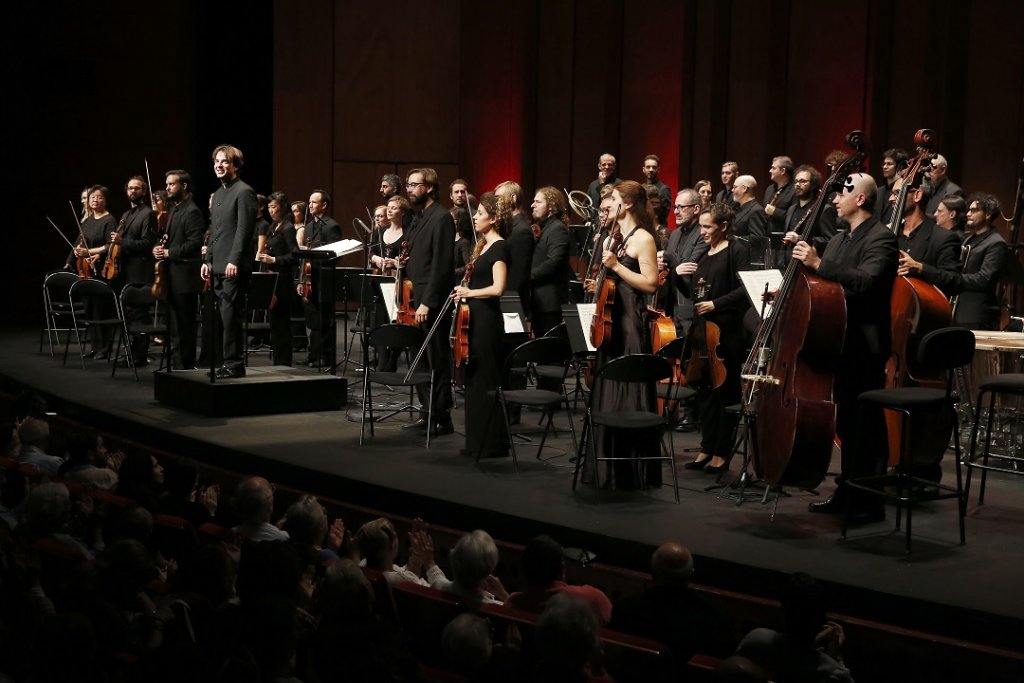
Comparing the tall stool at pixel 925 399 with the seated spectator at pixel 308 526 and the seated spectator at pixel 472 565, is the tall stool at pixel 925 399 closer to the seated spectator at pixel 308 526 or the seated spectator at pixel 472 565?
the seated spectator at pixel 472 565

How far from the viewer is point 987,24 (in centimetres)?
1060

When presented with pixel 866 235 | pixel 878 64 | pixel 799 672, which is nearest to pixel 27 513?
pixel 799 672

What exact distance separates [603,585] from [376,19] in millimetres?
11568

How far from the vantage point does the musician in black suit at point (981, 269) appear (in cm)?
772

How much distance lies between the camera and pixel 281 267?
10602mm

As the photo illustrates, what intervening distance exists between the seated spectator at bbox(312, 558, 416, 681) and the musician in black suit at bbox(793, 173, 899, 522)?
2827 mm

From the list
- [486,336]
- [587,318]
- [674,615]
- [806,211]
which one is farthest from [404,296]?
[674,615]

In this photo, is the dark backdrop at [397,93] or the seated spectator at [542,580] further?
the dark backdrop at [397,93]

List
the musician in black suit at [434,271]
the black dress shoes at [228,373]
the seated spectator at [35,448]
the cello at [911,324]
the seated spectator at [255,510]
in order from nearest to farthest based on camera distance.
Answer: the seated spectator at [255,510]
the seated spectator at [35,448]
the cello at [911,324]
the musician in black suit at [434,271]
the black dress shoes at [228,373]

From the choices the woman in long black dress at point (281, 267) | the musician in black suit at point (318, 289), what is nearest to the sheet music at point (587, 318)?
the musician in black suit at point (318, 289)

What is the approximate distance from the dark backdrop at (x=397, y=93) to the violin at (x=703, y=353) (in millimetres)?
5961

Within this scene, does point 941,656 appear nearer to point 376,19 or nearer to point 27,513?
point 27,513

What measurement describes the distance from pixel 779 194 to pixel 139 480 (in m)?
6.25

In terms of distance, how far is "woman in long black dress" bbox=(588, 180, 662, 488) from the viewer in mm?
6035
